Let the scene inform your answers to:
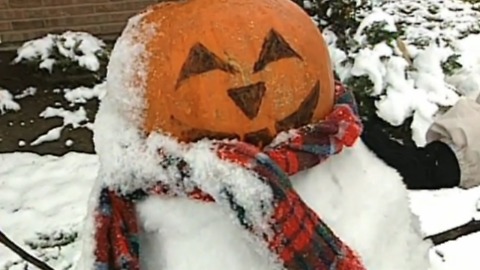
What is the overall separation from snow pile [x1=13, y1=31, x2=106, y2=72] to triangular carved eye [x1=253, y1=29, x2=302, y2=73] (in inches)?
165

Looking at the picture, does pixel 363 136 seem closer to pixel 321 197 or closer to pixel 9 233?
pixel 321 197

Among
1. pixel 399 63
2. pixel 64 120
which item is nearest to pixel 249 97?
pixel 399 63

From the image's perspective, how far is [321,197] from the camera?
5.10 ft

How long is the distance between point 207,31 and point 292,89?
185 millimetres

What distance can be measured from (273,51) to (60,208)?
2628 millimetres

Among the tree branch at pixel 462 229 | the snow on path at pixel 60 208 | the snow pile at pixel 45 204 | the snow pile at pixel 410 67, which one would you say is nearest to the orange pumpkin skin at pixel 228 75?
the tree branch at pixel 462 229

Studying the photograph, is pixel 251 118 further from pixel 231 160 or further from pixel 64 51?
pixel 64 51

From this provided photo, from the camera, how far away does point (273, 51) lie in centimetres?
157

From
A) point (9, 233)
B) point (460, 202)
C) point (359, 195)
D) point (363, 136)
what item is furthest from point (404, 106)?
point (359, 195)

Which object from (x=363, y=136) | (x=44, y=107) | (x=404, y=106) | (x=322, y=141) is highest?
(x=322, y=141)

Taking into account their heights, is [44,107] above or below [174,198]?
below

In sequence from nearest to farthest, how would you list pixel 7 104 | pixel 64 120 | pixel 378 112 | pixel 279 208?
pixel 279 208 < pixel 378 112 < pixel 64 120 < pixel 7 104

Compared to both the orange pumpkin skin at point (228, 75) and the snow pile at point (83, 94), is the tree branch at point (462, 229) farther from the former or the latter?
the snow pile at point (83, 94)

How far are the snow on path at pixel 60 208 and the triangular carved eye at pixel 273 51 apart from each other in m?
1.70
